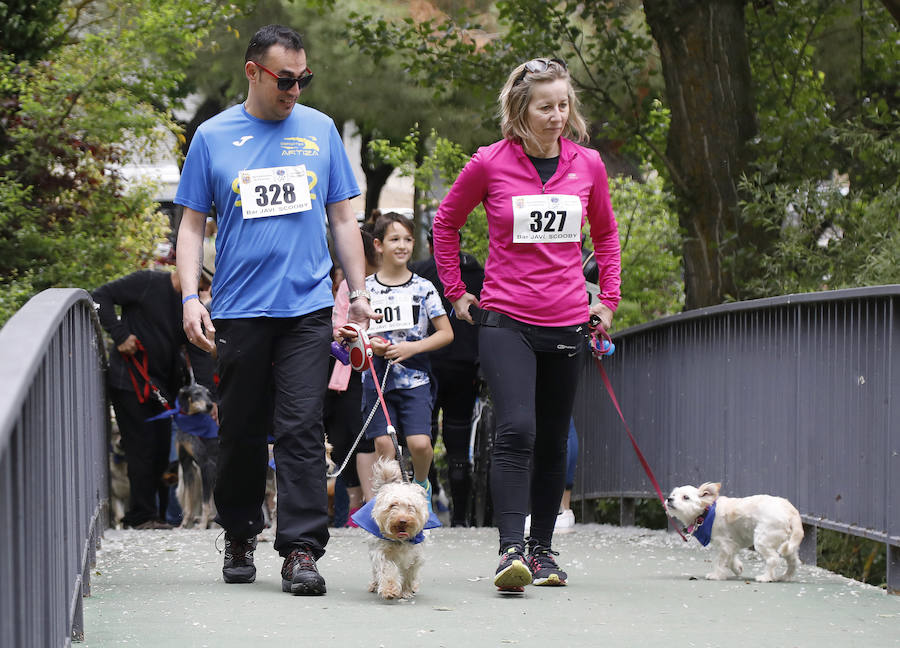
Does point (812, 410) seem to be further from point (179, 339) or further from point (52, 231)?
point (52, 231)

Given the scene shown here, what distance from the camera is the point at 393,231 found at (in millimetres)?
8039

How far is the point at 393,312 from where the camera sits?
26.5 ft

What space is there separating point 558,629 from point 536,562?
1130 mm

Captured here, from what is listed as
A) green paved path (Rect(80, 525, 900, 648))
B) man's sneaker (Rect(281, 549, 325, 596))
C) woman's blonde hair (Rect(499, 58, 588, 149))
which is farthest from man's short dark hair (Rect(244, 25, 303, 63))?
green paved path (Rect(80, 525, 900, 648))

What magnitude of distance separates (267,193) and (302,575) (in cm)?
143

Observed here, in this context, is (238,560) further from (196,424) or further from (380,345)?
(196,424)

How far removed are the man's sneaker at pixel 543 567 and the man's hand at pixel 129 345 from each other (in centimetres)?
481

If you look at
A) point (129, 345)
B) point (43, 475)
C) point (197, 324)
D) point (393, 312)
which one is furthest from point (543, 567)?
point (129, 345)

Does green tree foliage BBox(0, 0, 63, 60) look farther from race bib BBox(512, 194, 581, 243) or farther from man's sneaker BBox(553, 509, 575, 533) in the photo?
race bib BBox(512, 194, 581, 243)

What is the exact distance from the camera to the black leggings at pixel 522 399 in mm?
5742

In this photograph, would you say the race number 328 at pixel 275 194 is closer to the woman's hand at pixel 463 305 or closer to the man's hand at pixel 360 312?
the man's hand at pixel 360 312

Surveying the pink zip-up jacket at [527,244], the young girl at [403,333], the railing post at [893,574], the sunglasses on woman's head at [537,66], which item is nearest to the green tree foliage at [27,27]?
the young girl at [403,333]

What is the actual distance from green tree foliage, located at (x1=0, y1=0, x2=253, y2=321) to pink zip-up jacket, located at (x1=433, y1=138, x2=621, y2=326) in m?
6.39

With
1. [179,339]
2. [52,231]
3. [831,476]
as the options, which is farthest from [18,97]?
[831,476]
